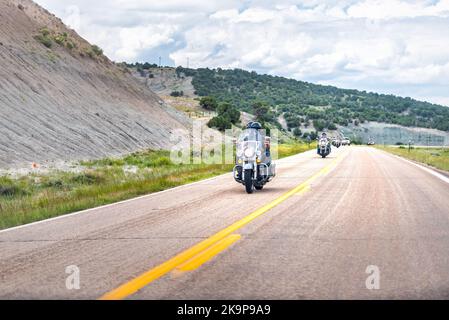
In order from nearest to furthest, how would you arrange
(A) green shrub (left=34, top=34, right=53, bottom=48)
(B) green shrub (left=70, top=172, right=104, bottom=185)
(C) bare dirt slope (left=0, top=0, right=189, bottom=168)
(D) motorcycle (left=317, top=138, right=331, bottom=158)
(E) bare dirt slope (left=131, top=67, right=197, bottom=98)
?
(B) green shrub (left=70, top=172, right=104, bottom=185) < (C) bare dirt slope (left=0, top=0, right=189, bottom=168) < (D) motorcycle (left=317, top=138, right=331, bottom=158) < (A) green shrub (left=34, top=34, right=53, bottom=48) < (E) bare dirt slope (left=131, top=67, right=197, bottom=98)

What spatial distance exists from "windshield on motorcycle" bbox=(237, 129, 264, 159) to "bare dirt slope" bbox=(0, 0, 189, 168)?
58.2 ft

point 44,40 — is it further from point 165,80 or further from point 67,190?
point 165,80

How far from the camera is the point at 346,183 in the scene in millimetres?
20203

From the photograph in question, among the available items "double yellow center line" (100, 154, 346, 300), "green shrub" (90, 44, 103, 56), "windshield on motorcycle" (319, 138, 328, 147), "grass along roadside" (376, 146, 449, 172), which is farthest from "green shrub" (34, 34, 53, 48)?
"double yellow center line" (100, 154, 346, 300)

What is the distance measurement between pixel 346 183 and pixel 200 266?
44.0 feet

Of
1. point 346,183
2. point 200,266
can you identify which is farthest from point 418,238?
point 346,183

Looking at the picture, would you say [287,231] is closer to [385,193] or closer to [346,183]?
[385,193]

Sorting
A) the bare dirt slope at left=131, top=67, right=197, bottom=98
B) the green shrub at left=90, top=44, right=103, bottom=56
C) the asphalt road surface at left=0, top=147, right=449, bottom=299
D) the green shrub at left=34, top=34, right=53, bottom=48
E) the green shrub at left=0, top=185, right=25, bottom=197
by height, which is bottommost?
the green shrub at left=0, top=185, right=25, bottom=197

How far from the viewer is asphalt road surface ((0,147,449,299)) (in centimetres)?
641

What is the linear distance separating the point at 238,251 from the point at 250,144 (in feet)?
30.4

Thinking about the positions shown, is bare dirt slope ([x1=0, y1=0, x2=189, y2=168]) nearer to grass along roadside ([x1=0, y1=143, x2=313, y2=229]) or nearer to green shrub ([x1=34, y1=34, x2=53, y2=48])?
green shrub ([x1=34, y1=34, x2=53, y2=48])

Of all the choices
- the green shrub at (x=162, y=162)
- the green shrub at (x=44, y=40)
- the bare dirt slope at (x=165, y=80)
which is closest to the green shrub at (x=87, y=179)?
the green shrub at (x=162, y=162)

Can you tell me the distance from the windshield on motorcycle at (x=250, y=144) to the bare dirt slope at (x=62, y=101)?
1775 cm

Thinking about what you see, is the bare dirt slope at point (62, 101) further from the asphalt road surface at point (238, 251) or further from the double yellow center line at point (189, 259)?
the double yellow center line at point (189, 259)
